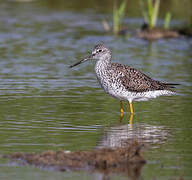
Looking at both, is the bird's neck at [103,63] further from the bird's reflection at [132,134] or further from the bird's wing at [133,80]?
the bird's reflection at [132,134]

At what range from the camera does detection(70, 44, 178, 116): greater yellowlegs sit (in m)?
12.5

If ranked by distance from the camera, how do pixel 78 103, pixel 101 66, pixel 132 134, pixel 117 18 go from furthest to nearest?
1. pixel 117 18
2. pixel 78 103
3. pixel 101 66
4. pixel 132 134

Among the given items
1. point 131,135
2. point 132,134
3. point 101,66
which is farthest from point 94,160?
point 101,66

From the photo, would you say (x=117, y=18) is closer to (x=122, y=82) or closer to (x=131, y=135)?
(x=122, y=82)

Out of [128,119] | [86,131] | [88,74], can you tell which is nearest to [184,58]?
[88,74]

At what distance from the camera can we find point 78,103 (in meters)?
13.6

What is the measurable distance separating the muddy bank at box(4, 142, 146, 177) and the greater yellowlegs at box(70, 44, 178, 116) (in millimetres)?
3813

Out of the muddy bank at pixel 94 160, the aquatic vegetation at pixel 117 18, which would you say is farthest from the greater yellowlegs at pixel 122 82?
the aquatic vegetation at pixel 117 18

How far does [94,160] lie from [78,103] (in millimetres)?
5211

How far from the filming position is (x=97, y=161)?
8.46m

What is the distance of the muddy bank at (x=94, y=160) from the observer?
835 cm

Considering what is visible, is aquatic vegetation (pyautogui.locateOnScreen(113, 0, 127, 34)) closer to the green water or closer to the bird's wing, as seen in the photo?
the green water

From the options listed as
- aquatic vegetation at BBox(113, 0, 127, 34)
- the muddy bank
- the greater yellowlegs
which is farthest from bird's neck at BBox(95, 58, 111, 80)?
aquatic vegetation at BBox(113, 0, 127, 34)

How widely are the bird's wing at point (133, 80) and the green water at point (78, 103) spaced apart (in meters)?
0.56
